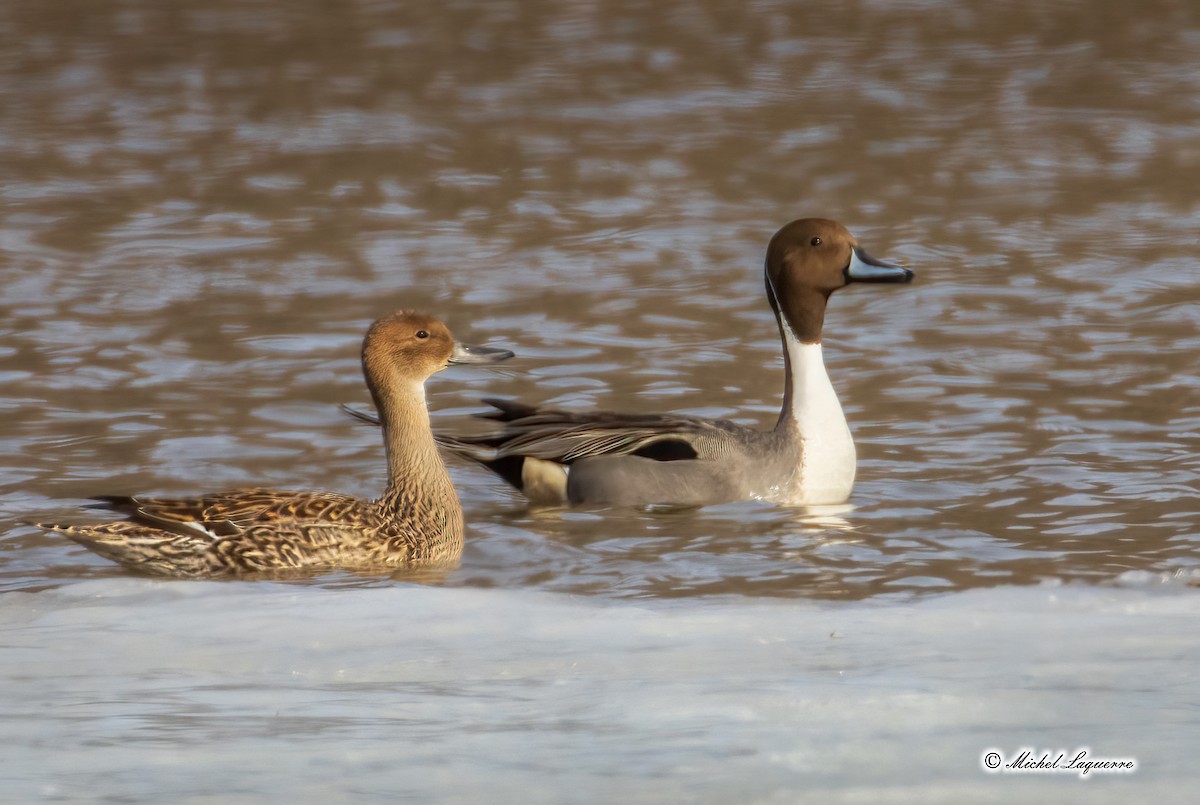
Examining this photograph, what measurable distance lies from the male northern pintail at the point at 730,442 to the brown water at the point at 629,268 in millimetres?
180

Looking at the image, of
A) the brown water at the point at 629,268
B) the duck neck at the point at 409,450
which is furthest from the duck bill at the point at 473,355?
the brown water at the point at 629,268

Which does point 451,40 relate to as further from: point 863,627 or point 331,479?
point 863,627

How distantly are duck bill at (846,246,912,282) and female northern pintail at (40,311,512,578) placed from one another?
5.80 feet

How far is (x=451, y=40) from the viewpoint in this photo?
18.8 meters

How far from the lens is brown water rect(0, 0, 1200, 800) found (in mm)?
7043

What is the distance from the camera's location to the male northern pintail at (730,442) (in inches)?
313

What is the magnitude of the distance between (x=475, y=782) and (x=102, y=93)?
14328 mm

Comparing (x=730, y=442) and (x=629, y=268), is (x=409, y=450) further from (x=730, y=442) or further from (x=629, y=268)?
(x=629, y=268)

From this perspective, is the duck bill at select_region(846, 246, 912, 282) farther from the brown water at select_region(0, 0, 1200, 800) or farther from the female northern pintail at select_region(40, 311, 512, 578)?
the female northern pintail at select_region(40, 311, 512, 578)

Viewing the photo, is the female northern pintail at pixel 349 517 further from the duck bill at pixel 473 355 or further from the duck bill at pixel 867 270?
the duck bill at pixel 867 270

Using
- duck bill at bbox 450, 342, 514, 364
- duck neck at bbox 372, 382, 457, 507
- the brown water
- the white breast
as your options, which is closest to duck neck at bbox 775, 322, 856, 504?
the white breast

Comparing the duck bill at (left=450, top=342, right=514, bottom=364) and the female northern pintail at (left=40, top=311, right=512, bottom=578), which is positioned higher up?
the duck bill at (left=450, top=342, right=514, bottom=364)

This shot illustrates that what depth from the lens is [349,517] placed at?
22.6 ft

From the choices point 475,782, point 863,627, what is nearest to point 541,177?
point 863,627
